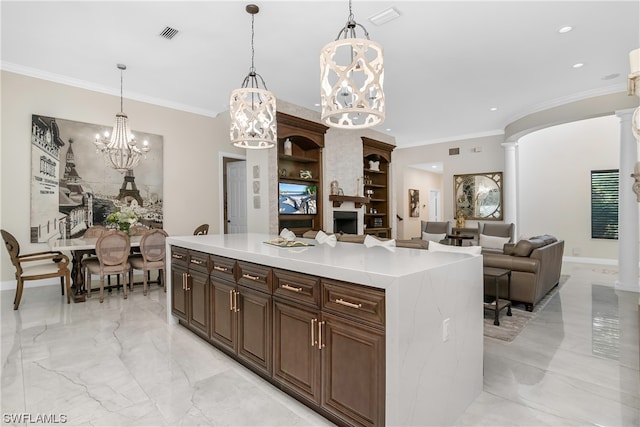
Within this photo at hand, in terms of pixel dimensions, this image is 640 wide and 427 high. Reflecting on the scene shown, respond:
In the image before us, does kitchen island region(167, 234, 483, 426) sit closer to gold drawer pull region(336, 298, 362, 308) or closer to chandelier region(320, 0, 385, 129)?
gold drawer pull region(336, 298, 362, 308)

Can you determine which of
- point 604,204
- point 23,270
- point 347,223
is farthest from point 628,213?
point 23,270

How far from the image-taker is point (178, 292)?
10.7 feet

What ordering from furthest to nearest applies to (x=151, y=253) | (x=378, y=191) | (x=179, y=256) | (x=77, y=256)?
1. (x=378, y=191)
2. (x=151, y=253)
3. (x=77, y=256)
4. (x=179, y=256)

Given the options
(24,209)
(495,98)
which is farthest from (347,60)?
(24,209)

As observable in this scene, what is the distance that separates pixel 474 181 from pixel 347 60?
571 centimetres

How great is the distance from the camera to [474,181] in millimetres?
8406

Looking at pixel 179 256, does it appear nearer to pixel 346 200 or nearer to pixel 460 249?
pixel 460 249

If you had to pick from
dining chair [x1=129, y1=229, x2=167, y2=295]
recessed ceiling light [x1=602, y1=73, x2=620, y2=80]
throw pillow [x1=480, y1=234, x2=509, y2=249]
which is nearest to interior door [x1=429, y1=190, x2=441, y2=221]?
throw pillow [x1=480, y1=234, x2=509, y2=249]

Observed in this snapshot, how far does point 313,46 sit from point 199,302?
125 inches

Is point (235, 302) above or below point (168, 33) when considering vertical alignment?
below

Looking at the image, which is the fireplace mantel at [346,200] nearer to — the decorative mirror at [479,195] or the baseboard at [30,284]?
the decorative mirror at [479,195]

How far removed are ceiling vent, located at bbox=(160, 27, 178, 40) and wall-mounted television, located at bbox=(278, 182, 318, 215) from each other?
2958mm

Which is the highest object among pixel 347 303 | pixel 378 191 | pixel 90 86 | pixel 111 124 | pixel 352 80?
pixel 90 86

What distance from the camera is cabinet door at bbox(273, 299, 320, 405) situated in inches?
72.1
